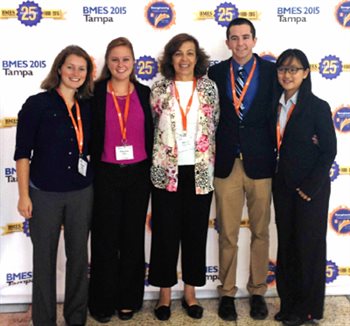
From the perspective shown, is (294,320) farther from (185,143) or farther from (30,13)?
(30,13)

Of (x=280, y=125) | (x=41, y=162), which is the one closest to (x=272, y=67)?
(x=280, y=125)

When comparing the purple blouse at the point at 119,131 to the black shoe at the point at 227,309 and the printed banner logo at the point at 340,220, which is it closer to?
the black shoe at the point at 227,309

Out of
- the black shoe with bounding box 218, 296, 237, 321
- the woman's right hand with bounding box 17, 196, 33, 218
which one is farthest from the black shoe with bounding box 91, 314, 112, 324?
the woman's right hand with bounding box 17, 196, 33, 218

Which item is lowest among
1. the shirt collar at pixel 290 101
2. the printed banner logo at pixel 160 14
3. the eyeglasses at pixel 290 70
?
the shirt collar at pixel 290 101

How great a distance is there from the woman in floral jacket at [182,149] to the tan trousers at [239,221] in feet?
0.40

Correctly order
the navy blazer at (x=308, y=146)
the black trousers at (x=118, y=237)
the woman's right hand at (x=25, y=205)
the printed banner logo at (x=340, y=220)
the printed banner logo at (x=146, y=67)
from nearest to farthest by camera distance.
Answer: the woman's right hand at (x=25, y=205) < the navy blazer at (x=308, y=146) < the black trousers at (x=118, y=237) < the printed banner logo at (x=146, y=67) < the printed banner logo at (x=340, y=220)

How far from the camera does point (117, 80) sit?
223 cm

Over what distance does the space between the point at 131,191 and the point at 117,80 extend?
606 mm

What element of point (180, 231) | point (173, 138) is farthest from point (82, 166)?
point (180, 231)

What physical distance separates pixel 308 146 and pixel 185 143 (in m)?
0.65

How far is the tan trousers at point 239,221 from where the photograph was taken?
7.80 feet

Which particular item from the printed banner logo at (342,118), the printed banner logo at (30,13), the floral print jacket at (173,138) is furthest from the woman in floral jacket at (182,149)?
the printed banner logo at (342,118)

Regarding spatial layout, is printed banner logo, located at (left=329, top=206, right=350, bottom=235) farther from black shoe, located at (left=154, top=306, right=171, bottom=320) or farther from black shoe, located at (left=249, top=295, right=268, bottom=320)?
black shoe, located at (left=154, top=306, right=171, bottom=320)

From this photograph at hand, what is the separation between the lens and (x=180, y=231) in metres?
2.43
